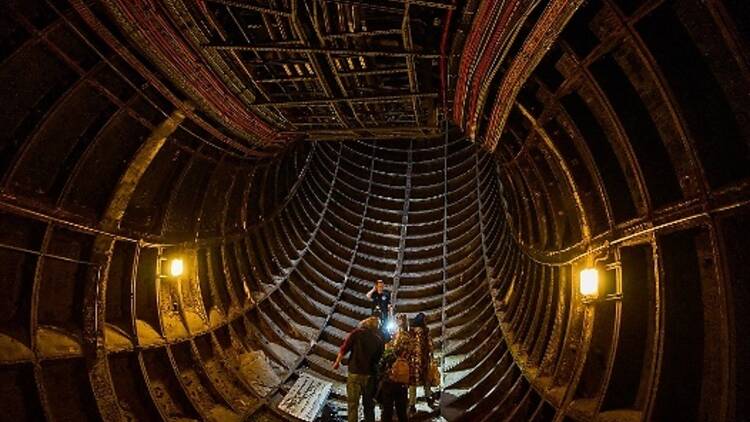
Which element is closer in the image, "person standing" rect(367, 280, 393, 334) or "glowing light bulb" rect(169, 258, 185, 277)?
"glowing light bulb" rect(169, 258, 185, 277)

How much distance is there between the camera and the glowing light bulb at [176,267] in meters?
6.65

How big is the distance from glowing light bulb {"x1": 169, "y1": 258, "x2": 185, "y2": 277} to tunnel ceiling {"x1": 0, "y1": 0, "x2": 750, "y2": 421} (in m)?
0.13

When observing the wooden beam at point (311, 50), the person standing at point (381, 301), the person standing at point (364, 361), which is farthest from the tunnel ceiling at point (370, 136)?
the person standing at point (381, 301)

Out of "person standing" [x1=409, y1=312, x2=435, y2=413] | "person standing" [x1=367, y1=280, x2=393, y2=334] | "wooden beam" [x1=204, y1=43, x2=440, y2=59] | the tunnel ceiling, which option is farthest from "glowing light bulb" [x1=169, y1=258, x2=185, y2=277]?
"person standing" [x1=367, y1=280, x2=393, y2=334]

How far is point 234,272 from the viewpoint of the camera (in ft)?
28.9

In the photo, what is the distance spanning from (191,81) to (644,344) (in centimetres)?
499

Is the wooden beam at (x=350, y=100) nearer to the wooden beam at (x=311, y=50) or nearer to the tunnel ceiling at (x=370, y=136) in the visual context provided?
the tunnel ceiling at (x=370, y=136)

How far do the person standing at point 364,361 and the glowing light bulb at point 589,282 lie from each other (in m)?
2.92

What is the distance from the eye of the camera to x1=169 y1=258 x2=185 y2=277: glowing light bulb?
6652mm

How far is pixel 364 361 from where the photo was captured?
6.48m

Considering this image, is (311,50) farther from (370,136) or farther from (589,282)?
(589,282)

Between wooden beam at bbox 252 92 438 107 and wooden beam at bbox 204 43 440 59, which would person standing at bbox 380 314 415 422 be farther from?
wooden beam at bbox 204 43 440 59

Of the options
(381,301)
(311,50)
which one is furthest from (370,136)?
(381,301)

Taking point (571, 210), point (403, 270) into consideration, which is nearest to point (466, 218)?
point (403, 270)
